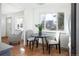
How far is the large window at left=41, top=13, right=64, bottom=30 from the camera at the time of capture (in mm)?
1121

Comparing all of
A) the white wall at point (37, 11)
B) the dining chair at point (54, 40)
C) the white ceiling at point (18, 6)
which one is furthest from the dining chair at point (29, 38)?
the white ceiling at point (18, 6)

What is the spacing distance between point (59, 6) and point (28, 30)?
477mm

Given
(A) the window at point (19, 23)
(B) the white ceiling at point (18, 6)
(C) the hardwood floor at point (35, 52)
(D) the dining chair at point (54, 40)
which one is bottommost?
(C) the hardwood floor at point (35, 52)

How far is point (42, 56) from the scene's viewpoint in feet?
3.79

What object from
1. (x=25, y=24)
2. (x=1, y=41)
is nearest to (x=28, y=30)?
(x=25, y=24)

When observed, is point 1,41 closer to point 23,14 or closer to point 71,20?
point 23,14

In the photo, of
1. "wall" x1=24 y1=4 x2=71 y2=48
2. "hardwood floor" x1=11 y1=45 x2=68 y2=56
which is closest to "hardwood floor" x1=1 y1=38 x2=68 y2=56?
"hardwood floor" x1=11 y1=45 x2=68 y2=56

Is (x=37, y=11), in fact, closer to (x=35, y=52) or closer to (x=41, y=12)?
(x=41, y=12)

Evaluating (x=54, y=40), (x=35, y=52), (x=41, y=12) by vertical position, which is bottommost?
(x=35, y=52)

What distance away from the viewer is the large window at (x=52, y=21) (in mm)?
1121

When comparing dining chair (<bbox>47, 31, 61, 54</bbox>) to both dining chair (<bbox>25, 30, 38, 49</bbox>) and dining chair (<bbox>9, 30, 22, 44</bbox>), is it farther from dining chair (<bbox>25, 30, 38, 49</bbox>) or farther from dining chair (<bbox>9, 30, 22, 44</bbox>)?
dining chair (<bbox>9, 30, 22, 44</bbox>)

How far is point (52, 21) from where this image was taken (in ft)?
3.74

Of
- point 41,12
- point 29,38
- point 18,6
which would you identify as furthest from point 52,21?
point 18,6

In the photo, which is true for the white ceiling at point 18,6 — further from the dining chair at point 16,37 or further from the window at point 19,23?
the dining chair at point 16,37
